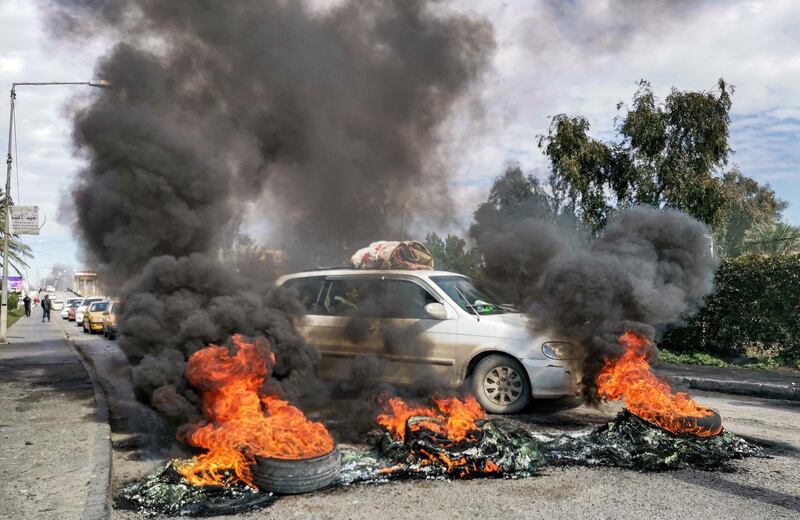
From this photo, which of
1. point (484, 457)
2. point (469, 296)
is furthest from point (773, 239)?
point (484, 457)

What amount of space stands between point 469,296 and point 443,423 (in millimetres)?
2414

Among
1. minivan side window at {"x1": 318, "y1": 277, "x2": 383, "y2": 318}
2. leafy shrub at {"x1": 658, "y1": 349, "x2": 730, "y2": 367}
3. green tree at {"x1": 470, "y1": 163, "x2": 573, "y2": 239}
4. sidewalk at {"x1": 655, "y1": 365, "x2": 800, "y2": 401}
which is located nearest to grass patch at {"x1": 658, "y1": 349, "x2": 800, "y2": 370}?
leafy shrub at {"x1": 658, "y1": 349, "x2": 730, "y2": 367}

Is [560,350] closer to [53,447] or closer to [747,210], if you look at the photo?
[53,447]

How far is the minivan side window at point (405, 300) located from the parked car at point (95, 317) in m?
19.0

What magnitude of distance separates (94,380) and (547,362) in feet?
24.4

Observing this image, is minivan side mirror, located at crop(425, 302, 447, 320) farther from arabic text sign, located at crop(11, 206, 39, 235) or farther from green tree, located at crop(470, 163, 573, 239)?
arabic text sign, located at crop(11, 206, 39, 235)

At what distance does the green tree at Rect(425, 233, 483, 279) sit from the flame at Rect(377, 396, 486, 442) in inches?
115

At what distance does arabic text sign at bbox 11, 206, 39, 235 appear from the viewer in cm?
1745

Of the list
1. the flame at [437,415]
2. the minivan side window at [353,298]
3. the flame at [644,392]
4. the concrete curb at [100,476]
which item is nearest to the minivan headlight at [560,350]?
the flame at [644,392]

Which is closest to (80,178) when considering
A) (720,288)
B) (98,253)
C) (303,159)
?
(98,253)

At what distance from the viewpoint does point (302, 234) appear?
8.29m

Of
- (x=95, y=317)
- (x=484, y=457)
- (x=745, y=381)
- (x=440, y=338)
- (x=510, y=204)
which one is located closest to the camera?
(x=484, y=457)

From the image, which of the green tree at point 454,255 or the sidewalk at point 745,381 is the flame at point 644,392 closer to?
the green tree at point 454,255

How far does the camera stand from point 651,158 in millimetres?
11977
